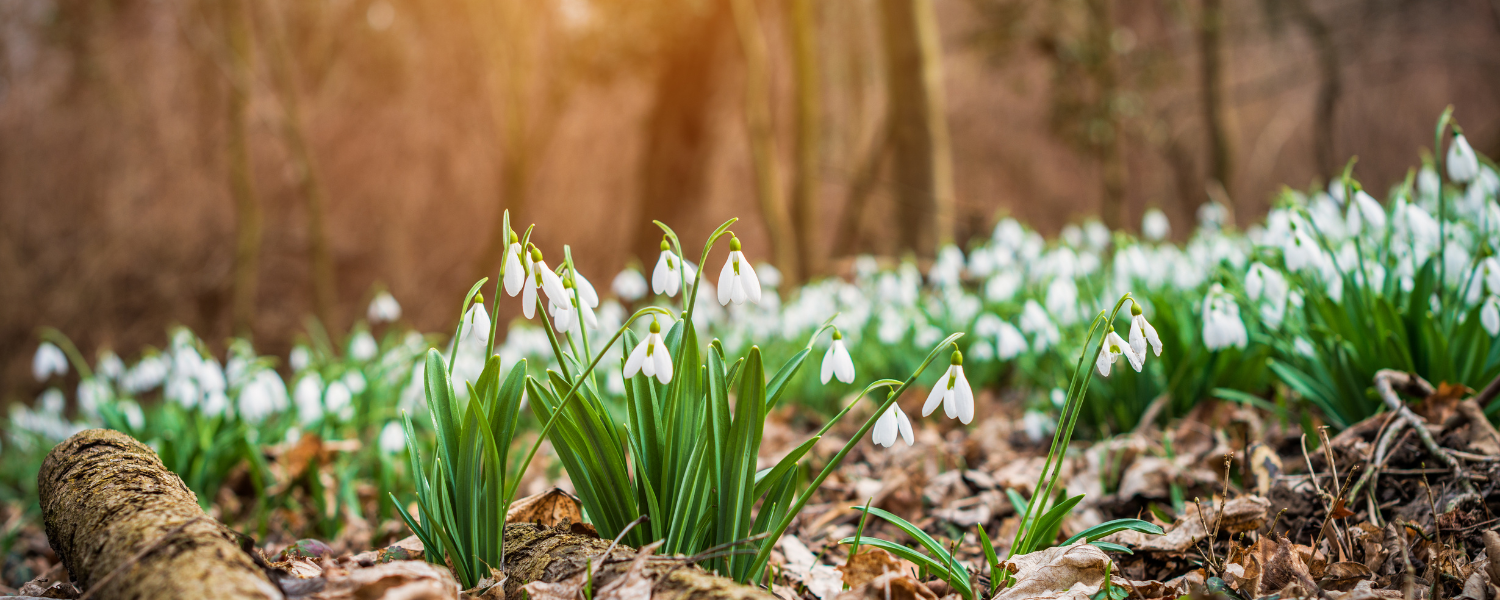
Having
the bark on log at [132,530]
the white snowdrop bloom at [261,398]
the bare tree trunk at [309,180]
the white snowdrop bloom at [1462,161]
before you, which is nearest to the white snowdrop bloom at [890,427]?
the bark on log at [132,530]

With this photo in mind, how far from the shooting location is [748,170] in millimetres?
13461

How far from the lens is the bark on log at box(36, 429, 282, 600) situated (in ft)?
3.28

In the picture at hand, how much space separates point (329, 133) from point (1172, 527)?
1476 centimetres

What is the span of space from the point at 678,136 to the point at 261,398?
8876 millimetres

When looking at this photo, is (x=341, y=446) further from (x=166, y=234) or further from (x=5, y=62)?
(x=5, y=62)

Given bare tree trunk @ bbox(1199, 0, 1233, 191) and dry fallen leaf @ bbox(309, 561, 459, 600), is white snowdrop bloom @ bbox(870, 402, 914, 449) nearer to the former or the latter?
dry fallen leaf @ bbox(309, 561, 459, 600)

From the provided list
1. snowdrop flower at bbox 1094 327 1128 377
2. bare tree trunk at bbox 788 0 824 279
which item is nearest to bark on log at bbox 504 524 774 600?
snowdrop flower at bbox 1094 327 1128 377

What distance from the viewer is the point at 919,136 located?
23.2ft

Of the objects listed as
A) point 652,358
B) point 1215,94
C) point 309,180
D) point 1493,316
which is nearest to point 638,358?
point 652,358

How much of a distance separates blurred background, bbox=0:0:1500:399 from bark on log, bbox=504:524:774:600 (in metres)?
5.88

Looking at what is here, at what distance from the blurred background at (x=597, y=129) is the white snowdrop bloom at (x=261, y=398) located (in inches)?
202

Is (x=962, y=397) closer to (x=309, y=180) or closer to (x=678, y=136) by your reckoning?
(x=309, y=180)

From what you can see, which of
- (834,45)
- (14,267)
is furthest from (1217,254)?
(14,267)

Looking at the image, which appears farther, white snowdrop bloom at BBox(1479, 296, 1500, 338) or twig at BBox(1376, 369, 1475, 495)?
white snowdrop bloom at BBox(1479, 296, 1500, 338)
